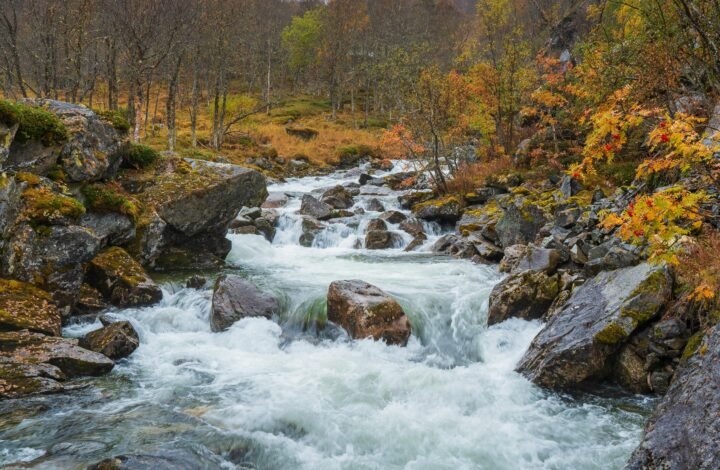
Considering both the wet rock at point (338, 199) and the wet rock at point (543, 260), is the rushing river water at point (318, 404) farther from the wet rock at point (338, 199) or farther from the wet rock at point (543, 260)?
the wet rock at point (338, 199)

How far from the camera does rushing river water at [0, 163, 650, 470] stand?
6.12 metres

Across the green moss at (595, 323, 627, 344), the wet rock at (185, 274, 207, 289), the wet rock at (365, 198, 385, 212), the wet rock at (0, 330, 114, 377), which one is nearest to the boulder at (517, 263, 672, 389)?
→ the green moss at (595, 323, 627, 344)

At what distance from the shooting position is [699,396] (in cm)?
515

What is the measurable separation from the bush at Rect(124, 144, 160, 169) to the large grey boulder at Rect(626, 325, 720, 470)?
1417 cm

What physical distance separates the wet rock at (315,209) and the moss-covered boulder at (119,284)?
11.0m

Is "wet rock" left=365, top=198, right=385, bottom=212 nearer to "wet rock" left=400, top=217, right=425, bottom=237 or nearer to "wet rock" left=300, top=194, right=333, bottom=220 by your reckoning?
"wet rock" left=300, top=194, right=333, bottom=220

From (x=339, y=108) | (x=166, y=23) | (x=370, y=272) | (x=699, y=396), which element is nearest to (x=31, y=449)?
(x=699, y=396)

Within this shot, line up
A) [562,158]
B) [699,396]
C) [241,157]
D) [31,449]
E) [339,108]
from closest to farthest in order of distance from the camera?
[699,396]
[31,449]
[562,158]
[241,157]
[339,108]

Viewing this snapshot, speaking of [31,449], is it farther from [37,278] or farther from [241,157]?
[241,157]

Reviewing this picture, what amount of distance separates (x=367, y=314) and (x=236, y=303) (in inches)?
120

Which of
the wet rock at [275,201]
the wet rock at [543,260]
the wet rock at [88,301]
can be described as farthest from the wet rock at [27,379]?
the wet rock at [275,201]

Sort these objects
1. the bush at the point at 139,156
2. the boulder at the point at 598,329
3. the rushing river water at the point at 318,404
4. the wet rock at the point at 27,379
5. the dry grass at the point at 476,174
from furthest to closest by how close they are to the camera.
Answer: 1. the dry grass at the point at 476,174
2. the bush at the point at 139,156
3. the boulder at the point at 598,329
4. the wet rock at the point at 27,379
5. the rushing river water at the point at 318,404

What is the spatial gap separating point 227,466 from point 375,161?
35.8 m

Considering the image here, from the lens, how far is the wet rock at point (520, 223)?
15.3 meters
